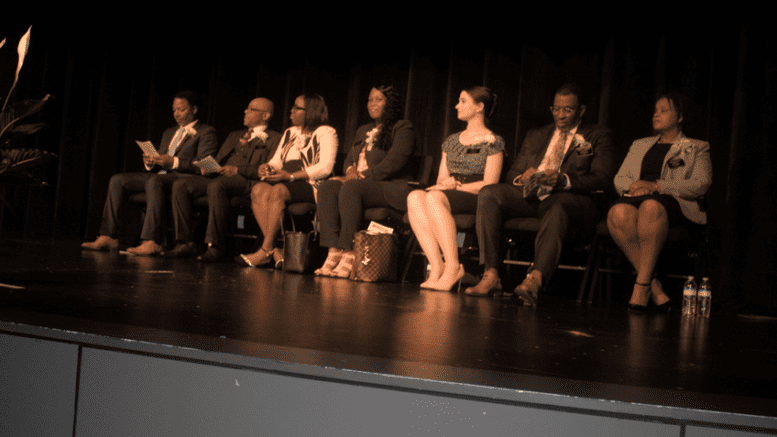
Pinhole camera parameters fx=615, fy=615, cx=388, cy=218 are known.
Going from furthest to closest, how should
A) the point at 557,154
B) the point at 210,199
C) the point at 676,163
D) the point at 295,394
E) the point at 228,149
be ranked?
1. the point at 228,149
2. the point at 210,199
3. the point at 557,154
4. the point at 676,163
5. the point at 295,394

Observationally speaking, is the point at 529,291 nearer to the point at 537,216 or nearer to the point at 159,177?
the point at 537,216

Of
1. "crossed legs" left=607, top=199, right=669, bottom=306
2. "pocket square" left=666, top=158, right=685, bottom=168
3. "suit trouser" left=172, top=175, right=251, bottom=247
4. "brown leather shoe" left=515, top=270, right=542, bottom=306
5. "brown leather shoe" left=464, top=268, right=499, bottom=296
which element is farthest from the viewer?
"suit trouser" left=172, top=175, right=251, bottom=247

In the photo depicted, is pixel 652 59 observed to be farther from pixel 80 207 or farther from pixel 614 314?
pixel 80 207

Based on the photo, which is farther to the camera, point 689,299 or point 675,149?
point 675,149

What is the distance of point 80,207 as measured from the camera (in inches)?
231

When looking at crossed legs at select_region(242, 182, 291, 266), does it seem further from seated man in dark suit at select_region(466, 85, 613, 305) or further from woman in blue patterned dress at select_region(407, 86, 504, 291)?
seated man in dark suit at select_region(466, 85, 613, 305)

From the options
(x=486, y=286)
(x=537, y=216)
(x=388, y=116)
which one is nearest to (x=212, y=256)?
(x=388, y=116)

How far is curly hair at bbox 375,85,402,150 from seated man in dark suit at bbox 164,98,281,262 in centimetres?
94

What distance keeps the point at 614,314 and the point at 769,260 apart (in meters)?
1.40

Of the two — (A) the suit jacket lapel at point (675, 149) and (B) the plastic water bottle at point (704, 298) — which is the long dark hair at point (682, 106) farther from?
(B) the plastic water bottle at point (704, 298)

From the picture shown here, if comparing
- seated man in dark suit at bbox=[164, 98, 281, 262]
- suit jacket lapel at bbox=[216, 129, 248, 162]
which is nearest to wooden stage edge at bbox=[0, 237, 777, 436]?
seated man in dark suit at bbox=[164, 98, 281, 262]

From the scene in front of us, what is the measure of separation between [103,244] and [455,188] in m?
2.52

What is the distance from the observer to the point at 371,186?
11.8 ft

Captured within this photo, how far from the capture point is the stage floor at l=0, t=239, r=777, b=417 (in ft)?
3.08
